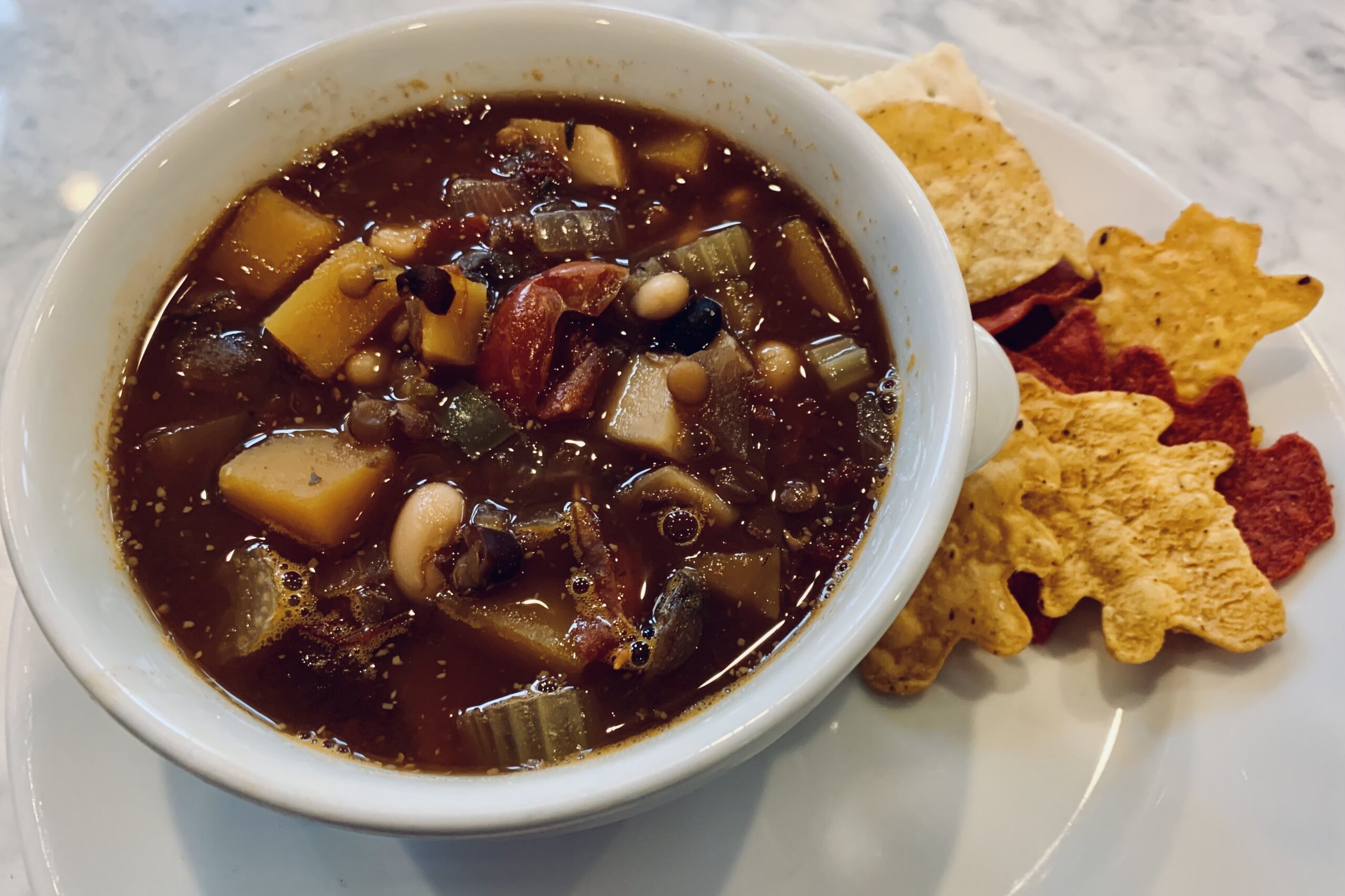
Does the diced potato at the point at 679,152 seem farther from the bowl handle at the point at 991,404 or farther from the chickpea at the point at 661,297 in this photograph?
the bowl handle at the point at 991,404

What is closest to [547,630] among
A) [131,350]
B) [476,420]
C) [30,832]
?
[476,420]

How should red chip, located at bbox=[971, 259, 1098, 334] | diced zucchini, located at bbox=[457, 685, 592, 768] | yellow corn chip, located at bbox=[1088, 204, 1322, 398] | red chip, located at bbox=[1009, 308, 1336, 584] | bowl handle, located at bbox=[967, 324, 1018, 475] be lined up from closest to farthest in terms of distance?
diced zucchini, located at bbox=[457, 685, 592, 768], bowl handle, located at bbox=[967, 324, 1018, 475], red chip, located at bbox=[1009, 308, 1336, 584], yellow corn chip, located at bbox=[1088, 204, 1322, 398], red chip, located at bbox=[971, 259, 1098, 334]

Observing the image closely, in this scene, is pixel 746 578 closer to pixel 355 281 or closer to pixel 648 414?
pixel 648 414

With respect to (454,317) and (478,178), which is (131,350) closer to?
(454,317)

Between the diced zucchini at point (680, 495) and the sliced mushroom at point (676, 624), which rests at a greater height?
the diced zucchini at point (680, 495)

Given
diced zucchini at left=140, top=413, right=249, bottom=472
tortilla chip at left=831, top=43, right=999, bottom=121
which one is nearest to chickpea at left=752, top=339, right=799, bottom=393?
tortilla chip at left=831, top=43, right=999, bottom=121

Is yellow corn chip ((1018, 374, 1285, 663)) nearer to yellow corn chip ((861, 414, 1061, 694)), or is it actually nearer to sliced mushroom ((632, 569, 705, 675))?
yellow corn chip ((861, 414, 1061, 694))

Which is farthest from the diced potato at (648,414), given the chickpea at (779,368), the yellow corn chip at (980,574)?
the yellow corn chip at (980,574)
